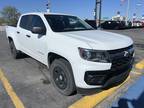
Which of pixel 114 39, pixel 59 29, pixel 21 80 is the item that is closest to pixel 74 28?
pixel 59 29

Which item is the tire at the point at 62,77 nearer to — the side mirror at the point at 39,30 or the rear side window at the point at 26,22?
the side mirror at the point at 39,30

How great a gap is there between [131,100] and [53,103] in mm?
1633

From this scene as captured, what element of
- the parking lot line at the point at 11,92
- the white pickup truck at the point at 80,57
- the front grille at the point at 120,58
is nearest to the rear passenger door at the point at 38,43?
the white pickup truck at the point at 80,57

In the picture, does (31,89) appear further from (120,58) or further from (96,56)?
(120,58)

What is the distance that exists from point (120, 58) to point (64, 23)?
204 centimetres

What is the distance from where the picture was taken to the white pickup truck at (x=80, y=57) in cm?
445

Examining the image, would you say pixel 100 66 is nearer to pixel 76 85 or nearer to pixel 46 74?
pixel 76 85

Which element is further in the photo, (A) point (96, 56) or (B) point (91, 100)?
(B) point (91, 100)

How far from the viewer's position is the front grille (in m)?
4.54

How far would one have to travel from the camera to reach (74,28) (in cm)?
616

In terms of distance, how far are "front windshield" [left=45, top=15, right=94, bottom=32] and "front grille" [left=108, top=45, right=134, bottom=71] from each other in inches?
63.4

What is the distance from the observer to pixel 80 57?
4.48m

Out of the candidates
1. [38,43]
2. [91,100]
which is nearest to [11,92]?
[38,43]

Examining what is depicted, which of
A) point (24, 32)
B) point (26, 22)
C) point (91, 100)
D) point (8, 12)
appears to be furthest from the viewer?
point (8, 12)
